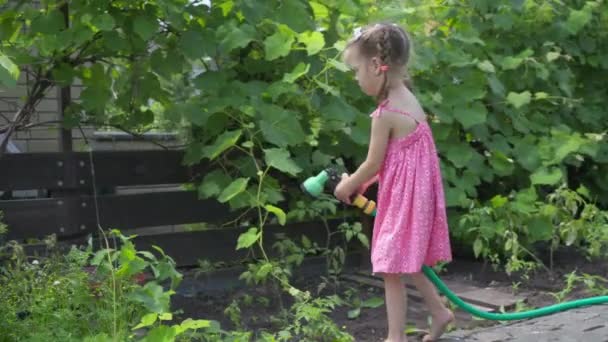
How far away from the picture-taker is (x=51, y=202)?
5.21 meters

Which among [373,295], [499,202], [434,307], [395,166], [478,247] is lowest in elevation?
[373,295]

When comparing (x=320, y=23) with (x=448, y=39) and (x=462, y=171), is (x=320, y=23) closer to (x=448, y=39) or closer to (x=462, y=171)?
(x=448, y=39)

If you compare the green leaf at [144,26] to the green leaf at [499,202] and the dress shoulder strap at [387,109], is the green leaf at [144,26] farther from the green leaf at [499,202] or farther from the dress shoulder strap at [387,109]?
the green leaf at [499,202]

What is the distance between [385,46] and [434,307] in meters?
1.23

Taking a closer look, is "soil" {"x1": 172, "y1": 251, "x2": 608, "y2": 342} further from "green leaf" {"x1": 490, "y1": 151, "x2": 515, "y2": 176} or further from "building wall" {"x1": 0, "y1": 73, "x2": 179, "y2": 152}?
"building wall" {"x1": 0, "y1": 73, "x2": 179, "y2": 152}

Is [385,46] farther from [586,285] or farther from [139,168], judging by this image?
[586,285]

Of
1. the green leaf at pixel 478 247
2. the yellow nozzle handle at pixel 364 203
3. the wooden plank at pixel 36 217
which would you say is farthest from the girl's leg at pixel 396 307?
the wooden plank at pixel 36 217

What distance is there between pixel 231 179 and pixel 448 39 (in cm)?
197

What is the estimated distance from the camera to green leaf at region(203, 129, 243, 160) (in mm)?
4801

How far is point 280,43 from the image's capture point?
491 cm

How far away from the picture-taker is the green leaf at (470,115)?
5.76 metres

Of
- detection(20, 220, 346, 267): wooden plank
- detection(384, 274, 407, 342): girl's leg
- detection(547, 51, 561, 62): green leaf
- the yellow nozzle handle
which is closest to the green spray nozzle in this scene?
the yellow nozzle handle

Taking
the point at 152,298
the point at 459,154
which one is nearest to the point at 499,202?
the point at 459,154

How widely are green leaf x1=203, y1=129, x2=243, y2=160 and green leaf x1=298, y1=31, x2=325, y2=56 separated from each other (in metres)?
0.62
